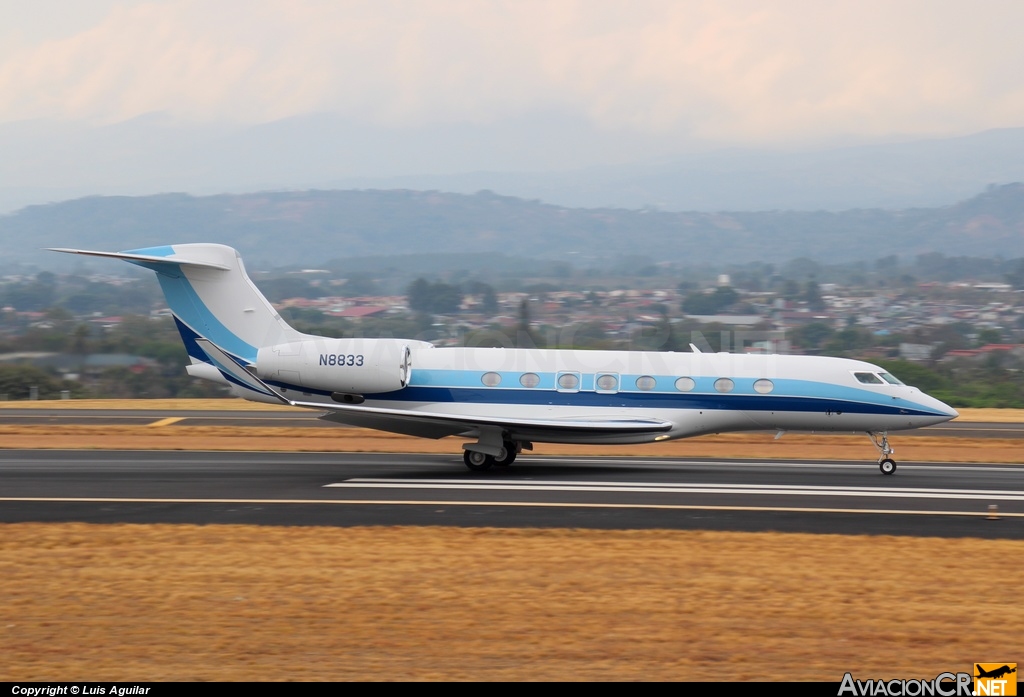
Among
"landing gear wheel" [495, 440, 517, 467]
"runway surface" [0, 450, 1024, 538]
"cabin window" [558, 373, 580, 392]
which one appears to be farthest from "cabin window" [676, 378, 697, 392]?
"landing gear wheel" [495, 440, 517, 467]

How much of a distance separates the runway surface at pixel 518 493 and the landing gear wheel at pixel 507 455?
0.17 m

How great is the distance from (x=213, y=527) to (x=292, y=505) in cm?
207

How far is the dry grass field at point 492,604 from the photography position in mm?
8627

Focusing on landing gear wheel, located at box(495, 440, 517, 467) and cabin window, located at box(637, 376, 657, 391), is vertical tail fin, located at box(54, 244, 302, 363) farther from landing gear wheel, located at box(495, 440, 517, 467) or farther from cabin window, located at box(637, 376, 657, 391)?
cabin window, located at box(637, 376, 657, 391)

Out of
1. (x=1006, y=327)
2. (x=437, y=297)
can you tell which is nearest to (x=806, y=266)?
(x=1006, y=327)

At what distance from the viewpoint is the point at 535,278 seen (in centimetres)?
15512

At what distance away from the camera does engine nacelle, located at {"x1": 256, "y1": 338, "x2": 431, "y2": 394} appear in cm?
2069

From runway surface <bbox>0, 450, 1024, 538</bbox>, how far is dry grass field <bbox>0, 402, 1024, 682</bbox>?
3.62ft

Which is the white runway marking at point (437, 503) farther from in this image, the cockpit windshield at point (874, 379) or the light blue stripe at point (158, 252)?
the light blue stripe at point (158, 252)

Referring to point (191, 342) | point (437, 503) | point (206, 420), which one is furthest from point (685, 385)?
point (206, 420)

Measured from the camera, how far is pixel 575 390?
2075cm

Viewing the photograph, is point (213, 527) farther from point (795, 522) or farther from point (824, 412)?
point (824, 412)

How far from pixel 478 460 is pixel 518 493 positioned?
10.7 ft

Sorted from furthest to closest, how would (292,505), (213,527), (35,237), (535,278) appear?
(35,237) < (535,278) < (292,505) < (213,527)
